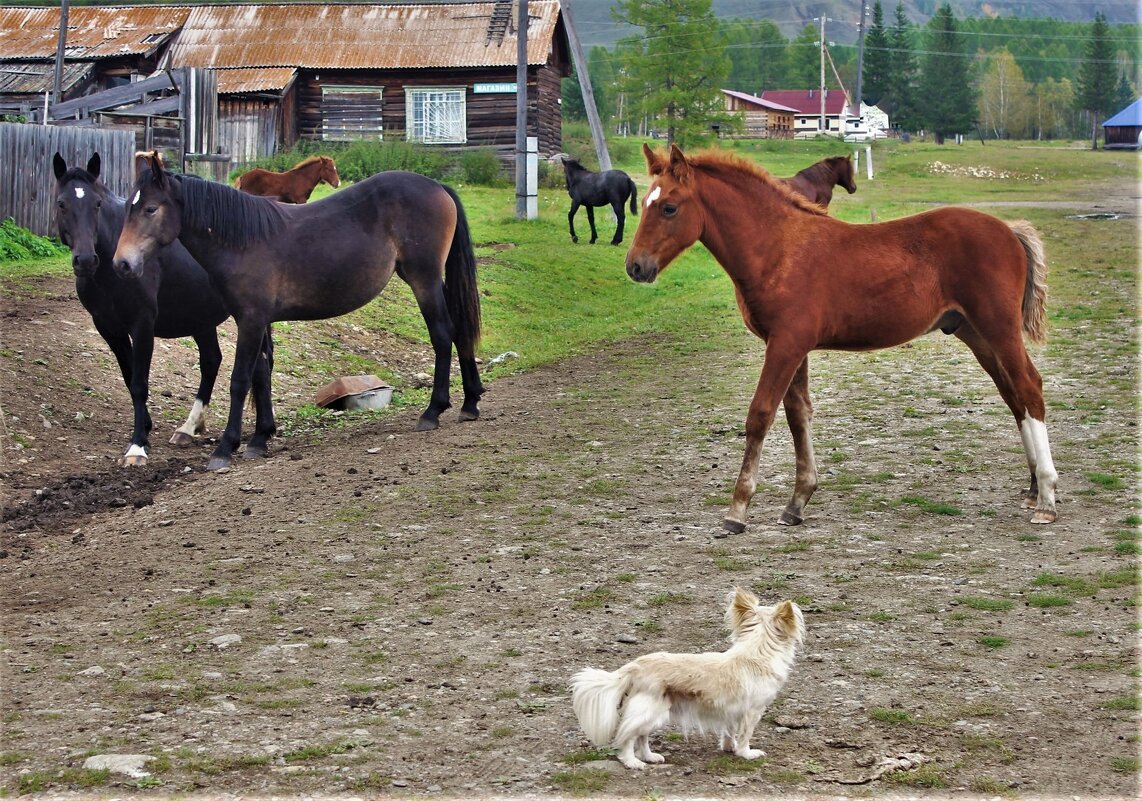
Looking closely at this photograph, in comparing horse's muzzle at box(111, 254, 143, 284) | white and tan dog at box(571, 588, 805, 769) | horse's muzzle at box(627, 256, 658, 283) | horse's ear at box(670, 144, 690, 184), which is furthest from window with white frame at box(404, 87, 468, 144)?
white and tan dog at box(571, 588, 805, 769)

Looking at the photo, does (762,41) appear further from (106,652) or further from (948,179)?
(106,652)

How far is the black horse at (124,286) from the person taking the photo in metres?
9.52

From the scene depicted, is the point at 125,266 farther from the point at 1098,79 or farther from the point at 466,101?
the point at 1098,79

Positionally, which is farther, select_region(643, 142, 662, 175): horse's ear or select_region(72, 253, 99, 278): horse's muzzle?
select_region(72, 253, 99, 278): horse's muzzle

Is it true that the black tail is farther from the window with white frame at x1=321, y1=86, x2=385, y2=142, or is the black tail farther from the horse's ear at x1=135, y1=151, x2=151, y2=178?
the window with white frame at x1=321, y1=86, x2=385, y2=142

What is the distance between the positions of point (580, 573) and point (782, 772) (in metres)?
2.45

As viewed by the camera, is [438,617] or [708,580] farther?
[708,580]

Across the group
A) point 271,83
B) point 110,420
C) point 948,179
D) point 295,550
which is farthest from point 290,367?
point 948,179

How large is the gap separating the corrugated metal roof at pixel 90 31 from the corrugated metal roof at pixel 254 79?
11.2 feet

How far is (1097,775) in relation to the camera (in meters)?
3.95

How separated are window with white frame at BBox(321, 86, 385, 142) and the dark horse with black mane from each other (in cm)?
3051

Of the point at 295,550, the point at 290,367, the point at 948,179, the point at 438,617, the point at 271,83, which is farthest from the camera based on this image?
the point at 948,179

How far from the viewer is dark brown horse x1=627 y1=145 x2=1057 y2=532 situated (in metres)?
7.22

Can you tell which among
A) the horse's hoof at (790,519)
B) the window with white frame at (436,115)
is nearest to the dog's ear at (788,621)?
the horse's hoof at (790,519)
